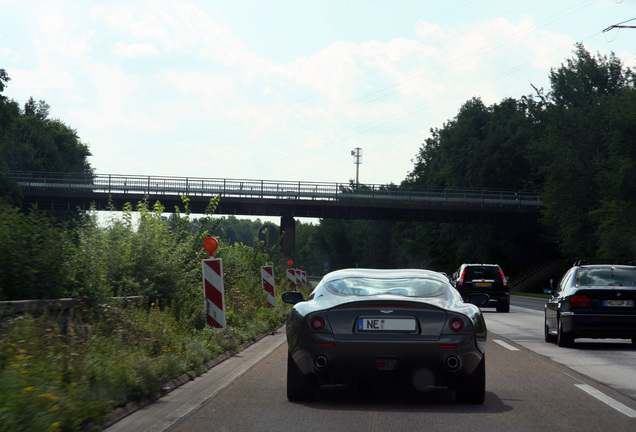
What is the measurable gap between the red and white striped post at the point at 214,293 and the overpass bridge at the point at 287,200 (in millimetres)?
51547

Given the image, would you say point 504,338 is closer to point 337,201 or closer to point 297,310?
point 297,310

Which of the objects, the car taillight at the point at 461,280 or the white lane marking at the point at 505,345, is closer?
the white lane marking at the point at 505,345

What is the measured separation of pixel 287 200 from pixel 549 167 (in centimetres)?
A: 2077

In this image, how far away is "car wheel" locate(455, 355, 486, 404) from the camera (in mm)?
7605

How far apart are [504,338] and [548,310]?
102cm

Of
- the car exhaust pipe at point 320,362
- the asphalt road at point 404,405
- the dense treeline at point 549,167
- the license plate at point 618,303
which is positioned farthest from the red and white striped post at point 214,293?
the dense treeline at point 549,167

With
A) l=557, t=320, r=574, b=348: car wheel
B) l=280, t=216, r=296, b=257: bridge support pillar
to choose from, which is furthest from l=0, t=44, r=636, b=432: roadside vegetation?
l=280, t=216, r=296, b=257: bridge support pillar

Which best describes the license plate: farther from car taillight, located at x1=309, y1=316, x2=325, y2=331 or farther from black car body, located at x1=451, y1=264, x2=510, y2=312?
black car body, located at x1=451, y1=264, x2=510, y2=312

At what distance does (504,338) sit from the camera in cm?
1603

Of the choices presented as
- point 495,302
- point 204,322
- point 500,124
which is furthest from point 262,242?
point 500,124

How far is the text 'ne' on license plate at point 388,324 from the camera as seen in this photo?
7395 mm

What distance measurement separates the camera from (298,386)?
25.4ft

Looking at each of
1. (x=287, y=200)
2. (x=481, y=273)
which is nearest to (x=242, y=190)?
(x=287, y=200)

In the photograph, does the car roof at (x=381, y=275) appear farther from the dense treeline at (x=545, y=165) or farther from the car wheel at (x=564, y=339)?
the dense treeline at (x=545, y=165)
